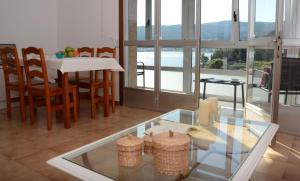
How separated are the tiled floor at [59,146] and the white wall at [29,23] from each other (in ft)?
4.01

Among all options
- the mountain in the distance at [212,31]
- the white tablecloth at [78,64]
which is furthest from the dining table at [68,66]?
the mountain in the distance at [212,31]

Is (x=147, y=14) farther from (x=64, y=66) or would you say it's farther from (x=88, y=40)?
(x=64, y=66)

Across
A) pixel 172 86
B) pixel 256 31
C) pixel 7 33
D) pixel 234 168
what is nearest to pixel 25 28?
pixel 7 33

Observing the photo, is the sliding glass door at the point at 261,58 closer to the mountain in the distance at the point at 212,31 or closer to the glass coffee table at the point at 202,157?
the mountain in the distance at the point at 212,31

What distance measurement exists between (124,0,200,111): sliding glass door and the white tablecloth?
66 centimetres

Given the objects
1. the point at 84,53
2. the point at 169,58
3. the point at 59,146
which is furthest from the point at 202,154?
the point at 84,53

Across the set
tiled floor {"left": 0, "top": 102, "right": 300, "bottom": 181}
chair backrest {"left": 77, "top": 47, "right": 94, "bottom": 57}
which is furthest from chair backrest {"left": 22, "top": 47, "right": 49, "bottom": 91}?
chair backrest {"left": 77, "top": 47, "right": 94, "bottom": 57}

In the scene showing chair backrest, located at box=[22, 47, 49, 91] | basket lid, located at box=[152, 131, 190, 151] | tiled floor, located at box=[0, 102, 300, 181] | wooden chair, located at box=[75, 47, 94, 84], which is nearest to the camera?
basket lid, located at box=[152, 131, 190, 151]

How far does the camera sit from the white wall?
163 inches

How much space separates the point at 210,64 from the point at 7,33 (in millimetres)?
3128

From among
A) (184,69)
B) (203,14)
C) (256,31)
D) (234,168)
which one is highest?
(203,14)

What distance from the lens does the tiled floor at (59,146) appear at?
79.9 inches

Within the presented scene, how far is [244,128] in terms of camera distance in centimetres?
194

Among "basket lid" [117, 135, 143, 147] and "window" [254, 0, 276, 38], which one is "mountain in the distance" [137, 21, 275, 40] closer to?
"window" [254, 0, 276, 38]
